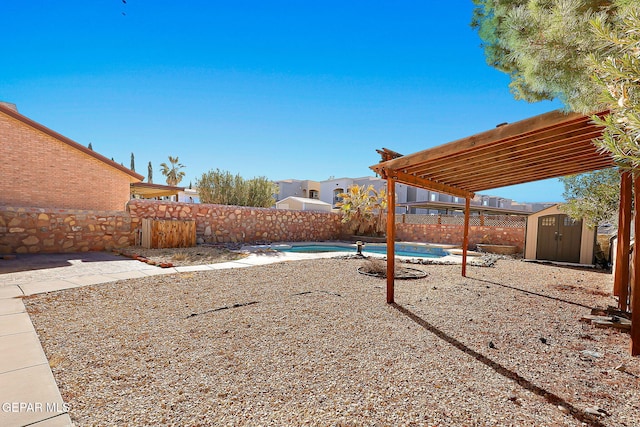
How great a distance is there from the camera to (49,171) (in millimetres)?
11750

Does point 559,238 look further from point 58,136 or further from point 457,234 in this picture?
point 58,136

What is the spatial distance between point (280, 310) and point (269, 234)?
35.1ft

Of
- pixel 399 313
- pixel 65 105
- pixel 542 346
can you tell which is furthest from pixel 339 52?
pixel 65 105

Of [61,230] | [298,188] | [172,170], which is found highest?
[172,170]

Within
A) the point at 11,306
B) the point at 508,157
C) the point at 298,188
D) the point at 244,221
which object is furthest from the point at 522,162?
the point at 298,188

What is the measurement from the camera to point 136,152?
1567 inches

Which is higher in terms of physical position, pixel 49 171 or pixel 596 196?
pixel 49 171

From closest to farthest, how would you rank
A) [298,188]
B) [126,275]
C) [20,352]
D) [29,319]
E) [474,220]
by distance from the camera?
[20,352] → [29,319] → [126,275] → [474,220] → [298,188]

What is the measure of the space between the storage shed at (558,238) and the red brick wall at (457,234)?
95.4 inches

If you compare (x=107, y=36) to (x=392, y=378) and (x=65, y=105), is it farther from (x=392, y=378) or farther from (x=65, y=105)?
(x=392, y=378)

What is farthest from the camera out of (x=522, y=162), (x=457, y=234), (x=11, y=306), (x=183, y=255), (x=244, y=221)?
(x=457, y=234)

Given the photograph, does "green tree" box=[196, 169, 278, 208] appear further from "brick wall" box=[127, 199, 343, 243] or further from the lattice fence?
the lattice fence

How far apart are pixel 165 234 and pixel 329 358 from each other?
30.1ft

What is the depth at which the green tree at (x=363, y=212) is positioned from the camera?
53.9ft
